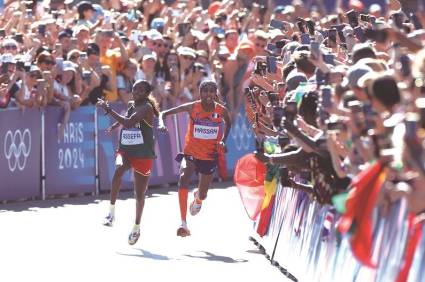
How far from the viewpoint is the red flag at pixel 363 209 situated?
A: 7531mm

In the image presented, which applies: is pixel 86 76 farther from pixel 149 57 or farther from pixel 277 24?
pixel 277 24

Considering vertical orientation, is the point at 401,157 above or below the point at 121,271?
above

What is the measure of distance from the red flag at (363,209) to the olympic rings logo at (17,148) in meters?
12.9

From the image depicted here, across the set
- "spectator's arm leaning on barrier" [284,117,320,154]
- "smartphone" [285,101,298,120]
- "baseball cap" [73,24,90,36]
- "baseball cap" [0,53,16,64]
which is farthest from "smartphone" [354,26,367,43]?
"baseball cap" [73,24,90,36]

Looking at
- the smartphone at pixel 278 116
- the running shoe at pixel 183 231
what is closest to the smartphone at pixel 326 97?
the smartphone at pixel 278 116

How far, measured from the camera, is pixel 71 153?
21.2m

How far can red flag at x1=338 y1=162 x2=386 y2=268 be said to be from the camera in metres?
7.53

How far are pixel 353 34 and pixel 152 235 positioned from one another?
3.84 meters

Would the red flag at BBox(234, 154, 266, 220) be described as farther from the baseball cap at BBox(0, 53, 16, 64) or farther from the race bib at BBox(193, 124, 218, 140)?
the baseball cap at BBox(0, 53, 16, 64)

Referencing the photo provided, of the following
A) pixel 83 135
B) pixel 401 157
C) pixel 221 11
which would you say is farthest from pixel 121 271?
pixel 221 11

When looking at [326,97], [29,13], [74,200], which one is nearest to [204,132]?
[74,200]

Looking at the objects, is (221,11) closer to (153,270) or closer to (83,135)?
(83,135)

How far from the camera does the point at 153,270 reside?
13.2m

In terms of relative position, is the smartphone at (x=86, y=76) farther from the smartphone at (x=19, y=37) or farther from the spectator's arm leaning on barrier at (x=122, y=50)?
the smartphone at (x=19, y=37)
